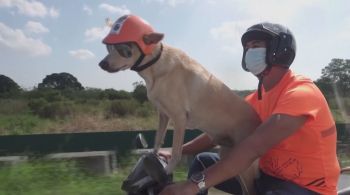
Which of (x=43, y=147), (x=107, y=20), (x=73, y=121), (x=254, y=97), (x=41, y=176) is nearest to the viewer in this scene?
(x=107, y=20)

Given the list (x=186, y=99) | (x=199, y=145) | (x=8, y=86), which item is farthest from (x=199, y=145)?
(x=8, y=86)

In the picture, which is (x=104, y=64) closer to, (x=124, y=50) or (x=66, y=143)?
(x=124, y=50)

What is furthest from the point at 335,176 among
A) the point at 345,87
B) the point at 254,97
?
the point at 345,87

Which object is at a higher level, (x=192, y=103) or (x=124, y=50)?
(x=124, y=50)

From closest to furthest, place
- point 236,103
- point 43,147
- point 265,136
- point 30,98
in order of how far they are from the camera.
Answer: point 265,136 < point 236,103 < point 43,147 < point 30,98

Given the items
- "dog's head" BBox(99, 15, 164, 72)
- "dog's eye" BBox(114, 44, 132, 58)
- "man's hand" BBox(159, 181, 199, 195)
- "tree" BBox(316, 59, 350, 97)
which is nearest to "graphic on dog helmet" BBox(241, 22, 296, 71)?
"dog's head" BBox(99, 15, 164, 72)

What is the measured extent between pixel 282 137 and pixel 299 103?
0.59ft

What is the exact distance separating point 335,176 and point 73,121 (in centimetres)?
2499

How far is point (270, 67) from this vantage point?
2.76 meters

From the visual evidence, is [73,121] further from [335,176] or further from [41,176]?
[335,176]

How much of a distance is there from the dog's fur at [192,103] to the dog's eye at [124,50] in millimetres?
169

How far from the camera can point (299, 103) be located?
2451 millimetres

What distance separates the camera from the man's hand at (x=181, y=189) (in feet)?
7.63

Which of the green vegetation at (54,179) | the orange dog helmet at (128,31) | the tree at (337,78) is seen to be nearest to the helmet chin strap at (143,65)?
the orange dog helmet at (128,31)
